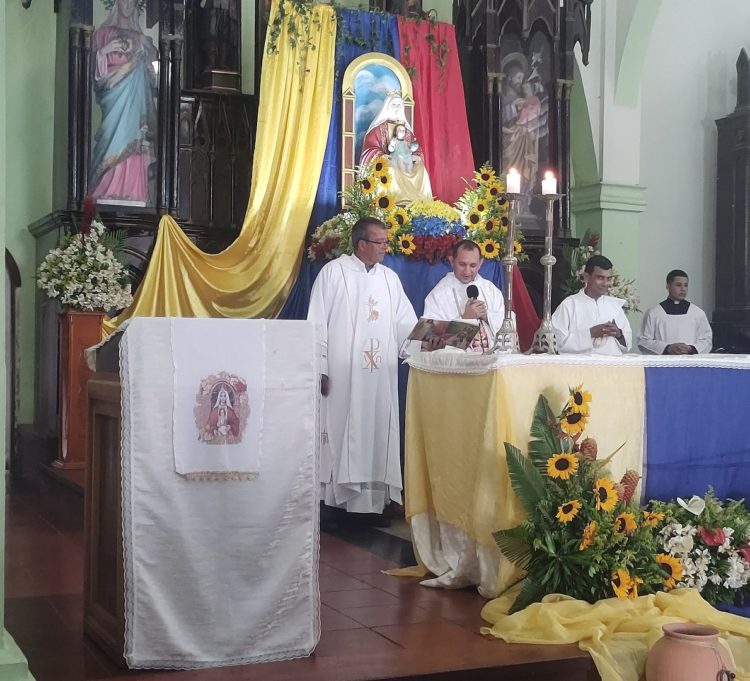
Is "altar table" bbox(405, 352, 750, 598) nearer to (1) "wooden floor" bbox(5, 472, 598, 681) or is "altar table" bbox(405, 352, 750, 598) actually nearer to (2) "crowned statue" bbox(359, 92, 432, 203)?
(1) "wooden floor" bbox(5, 472, 598, 681)

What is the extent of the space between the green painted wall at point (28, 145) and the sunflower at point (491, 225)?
3.81 m

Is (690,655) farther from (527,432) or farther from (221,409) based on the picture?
(221,409)

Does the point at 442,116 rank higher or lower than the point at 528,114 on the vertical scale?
lower

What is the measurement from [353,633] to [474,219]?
469cm

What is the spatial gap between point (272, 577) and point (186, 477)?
1.51ft

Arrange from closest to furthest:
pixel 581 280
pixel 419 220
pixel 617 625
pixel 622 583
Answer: pixel 617 625
pixel 622 583
pixel 419 220
pixel 581 280

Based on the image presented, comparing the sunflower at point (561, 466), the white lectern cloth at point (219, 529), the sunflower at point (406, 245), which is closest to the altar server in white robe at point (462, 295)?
the sunflower at point (406, 245)

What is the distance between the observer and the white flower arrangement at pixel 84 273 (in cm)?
786

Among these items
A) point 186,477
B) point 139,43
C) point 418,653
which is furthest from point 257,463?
point 139,43

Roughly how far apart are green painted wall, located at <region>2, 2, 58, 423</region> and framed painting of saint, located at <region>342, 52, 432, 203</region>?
2.63 metres

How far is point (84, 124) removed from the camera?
8.46m

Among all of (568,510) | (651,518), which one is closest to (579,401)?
(568,510)

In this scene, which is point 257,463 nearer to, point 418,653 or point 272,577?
point 272,577

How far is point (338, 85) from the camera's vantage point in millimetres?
8875
